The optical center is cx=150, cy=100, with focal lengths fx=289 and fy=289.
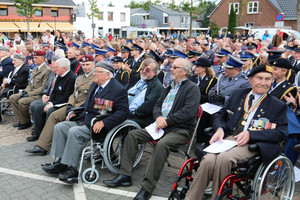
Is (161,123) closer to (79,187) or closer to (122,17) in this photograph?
(79,187)

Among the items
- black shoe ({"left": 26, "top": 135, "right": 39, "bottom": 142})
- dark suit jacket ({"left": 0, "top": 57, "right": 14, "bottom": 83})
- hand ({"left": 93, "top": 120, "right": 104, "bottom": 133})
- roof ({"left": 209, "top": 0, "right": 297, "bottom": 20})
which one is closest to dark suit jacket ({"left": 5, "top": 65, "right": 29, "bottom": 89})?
dark suit jacket ({"left": 0, "top": 57, "right": 14, "bottom": 83})

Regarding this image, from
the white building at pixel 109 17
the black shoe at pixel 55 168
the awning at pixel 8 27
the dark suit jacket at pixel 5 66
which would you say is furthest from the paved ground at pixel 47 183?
the white building at pixel 109 17

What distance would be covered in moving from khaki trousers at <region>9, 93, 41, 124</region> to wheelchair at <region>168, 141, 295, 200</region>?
4.60m

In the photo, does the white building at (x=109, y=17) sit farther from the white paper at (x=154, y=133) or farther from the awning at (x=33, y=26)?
the white paper at (x=154, y=133)

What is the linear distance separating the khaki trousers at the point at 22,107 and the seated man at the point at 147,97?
2922mm

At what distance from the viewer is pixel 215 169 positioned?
3.11 metres

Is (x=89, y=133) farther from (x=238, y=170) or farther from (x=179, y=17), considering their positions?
(x=179, y=17)

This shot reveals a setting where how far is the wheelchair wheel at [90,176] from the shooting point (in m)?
4.17

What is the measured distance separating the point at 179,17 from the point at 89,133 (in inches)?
2613

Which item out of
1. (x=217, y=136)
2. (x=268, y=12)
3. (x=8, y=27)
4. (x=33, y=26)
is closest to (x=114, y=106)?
(x=217, y=136)

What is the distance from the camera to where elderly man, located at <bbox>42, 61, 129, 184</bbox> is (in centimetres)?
419

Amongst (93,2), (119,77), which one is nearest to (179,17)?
(93,2)

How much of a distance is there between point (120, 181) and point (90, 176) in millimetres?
479

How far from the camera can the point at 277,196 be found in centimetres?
350
